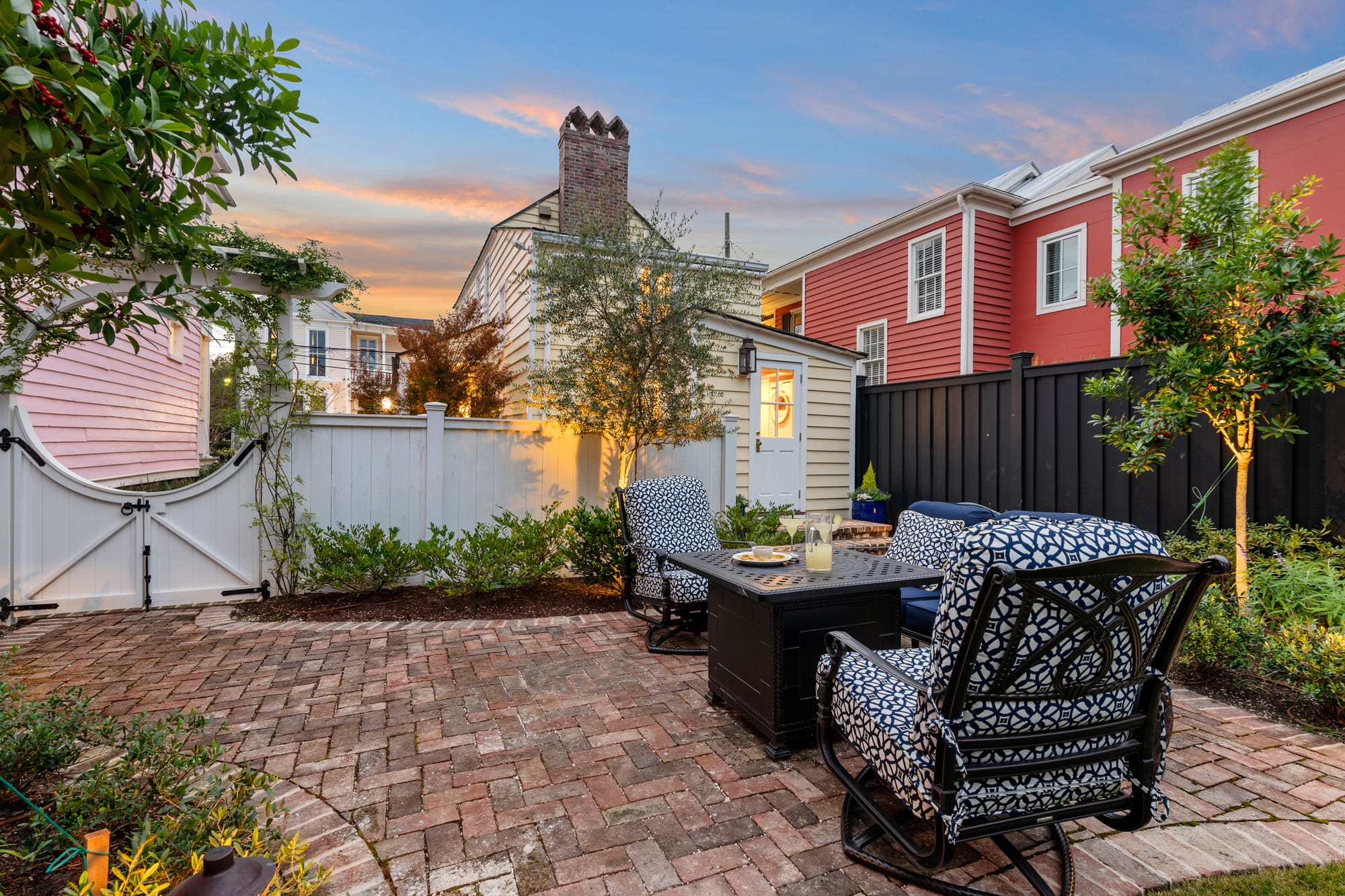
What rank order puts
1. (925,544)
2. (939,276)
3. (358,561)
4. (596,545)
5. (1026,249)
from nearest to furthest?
(925,544)
(358,561)
(596,545)
(1026,249)
(939,276)

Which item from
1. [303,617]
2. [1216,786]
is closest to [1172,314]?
[1216,786]

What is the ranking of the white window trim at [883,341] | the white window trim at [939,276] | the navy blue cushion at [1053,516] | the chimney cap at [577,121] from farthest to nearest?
the white window trim at [883,341] < the white window trim at [939,276] < the chimney cap at [577,121] < the navy blue cushion at [1053,516]

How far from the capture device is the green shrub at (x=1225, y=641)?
327 centimetres

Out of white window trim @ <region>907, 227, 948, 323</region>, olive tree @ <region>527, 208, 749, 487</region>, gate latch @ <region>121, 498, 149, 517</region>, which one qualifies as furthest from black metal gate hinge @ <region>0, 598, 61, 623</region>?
white window trim @ <region>907, 227, 948, 323</region>

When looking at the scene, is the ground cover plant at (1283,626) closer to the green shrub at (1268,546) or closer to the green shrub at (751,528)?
the green shrub at (1268,546)

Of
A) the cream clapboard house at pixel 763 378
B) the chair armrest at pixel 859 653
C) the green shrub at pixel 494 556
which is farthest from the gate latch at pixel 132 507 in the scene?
the chair armrest at pixel 859 653

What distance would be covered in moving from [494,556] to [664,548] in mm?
1538

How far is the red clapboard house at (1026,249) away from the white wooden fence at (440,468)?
623 centimetres

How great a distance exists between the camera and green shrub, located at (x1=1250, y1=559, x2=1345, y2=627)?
130 inches

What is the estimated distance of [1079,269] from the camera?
29.0ft

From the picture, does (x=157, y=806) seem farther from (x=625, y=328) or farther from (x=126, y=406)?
(x=126, y=406)

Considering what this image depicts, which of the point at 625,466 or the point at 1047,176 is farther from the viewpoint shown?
the point at 1047,176

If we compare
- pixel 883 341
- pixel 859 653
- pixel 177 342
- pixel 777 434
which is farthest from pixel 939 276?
pixel 177 342

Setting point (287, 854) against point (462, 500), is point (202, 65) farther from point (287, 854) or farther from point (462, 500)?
point (462, 500)
